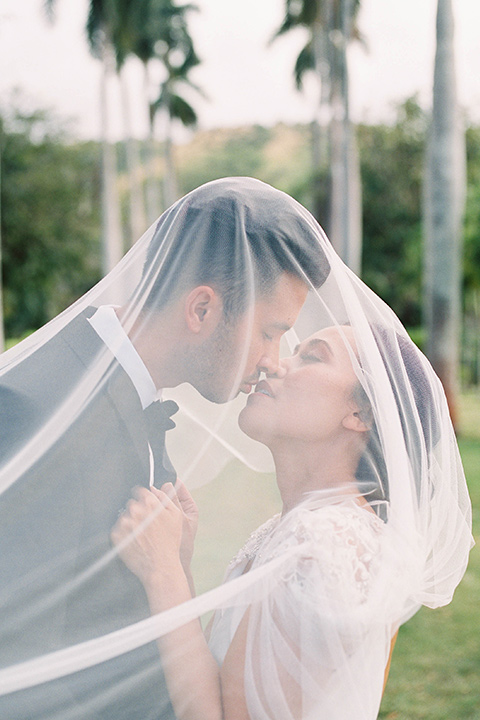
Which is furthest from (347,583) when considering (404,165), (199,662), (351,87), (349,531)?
(404,165)

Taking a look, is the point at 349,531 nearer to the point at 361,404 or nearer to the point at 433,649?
the point at 361,404

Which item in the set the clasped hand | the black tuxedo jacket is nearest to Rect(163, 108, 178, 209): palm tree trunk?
the black tuxedo jacket

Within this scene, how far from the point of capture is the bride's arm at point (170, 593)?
183 cm

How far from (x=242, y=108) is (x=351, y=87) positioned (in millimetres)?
13931

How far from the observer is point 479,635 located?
5301 millimetres

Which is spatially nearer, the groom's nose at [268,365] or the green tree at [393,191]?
the groom's nose at [268,365]

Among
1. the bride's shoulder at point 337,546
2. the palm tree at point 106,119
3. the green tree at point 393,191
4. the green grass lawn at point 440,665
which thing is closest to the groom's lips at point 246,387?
the bride's shoulder at point 337,546

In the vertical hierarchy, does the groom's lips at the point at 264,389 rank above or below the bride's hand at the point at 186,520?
above

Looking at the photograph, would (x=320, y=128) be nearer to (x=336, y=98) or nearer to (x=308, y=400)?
(x=336, y=98)

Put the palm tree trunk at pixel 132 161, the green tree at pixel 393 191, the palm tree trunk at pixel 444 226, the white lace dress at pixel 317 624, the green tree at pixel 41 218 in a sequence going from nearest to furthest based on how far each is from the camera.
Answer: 1. the white lace dress at pixel 317 624
2. the palm tree trunk at pixel 444 226
3. the green tree at pixel 41 218
4. the palm tree trunk at pixel 132 161
5. the green tree at pixel 393 191

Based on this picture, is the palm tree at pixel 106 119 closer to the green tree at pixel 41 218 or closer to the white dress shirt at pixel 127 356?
the green tree at pixel 41 218

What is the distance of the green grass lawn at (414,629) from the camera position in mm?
2305

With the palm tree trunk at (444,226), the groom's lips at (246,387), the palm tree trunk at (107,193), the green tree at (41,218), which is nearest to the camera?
the groom's lips at (246,387)

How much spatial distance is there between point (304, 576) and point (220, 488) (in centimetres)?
62
